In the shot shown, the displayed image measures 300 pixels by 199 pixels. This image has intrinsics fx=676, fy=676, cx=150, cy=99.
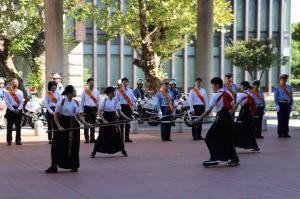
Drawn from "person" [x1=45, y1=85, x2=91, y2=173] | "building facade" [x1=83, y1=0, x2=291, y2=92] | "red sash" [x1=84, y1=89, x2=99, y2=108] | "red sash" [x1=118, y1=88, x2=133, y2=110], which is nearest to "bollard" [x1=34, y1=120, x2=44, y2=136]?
"red sash" [x1=84, y1=89, x2=99, y2=108]

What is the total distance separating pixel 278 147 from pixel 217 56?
43.7m

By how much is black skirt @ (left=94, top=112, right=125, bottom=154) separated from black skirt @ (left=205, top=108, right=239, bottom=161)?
2725mm

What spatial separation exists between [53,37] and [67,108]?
11.9 metres

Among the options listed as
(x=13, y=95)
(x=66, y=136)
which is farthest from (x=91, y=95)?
(x=66, y=136)

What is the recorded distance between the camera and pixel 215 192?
33.9 ft

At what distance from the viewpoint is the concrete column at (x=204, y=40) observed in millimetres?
26781

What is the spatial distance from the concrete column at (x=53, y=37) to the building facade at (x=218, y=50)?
30.0 metres

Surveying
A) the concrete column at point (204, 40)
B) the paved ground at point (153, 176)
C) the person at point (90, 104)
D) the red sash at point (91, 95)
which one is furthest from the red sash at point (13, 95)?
the concrete column at point (204, 40)

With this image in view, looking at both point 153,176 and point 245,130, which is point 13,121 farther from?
point 153,176

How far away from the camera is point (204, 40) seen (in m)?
27.2

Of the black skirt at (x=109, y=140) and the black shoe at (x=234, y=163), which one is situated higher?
the black skirt at (x=109, y=140)

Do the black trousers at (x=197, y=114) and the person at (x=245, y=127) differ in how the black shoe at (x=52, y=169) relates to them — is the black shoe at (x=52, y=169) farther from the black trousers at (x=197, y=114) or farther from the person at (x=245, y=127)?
the black trousers at (x=197, y=114)

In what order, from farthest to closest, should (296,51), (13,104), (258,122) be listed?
1. (296,51)
2. (258,122)
3. (13,104)

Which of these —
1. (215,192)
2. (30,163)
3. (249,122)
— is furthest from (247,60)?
(215,192)
